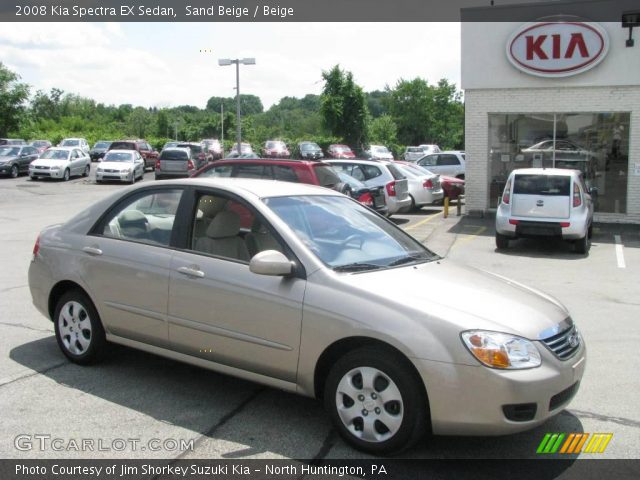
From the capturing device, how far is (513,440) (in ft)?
14.0

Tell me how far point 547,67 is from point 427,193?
4.85 metres

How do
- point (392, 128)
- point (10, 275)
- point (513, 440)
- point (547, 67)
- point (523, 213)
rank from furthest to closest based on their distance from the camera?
point (392, 128) → point (547, 67) → point (523, 213) → point (10, 275) → point (513, 440)

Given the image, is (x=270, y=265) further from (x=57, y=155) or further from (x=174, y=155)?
(x=57, y=155)

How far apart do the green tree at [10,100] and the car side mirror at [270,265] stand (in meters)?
49.7

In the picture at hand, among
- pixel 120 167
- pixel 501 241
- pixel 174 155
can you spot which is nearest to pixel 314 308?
pixel 501 241

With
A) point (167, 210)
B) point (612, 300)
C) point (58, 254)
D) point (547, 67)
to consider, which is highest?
point (547, 67)

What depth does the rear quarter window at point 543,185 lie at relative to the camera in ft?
42.9

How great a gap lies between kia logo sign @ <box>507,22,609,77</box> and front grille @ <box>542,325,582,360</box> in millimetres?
14202

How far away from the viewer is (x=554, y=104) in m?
17.4

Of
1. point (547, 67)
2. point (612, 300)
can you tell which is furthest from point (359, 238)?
point (547, 67)

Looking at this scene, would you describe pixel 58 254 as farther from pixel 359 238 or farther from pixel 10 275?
pixel 10 275

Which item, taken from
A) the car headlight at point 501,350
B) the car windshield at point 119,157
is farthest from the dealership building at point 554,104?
the car windshield at point 119,157

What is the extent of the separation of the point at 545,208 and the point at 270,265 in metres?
9.95

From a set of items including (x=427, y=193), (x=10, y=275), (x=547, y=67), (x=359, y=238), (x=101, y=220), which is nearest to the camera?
(x=359, y=238)
